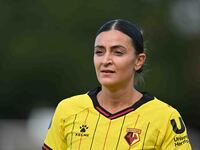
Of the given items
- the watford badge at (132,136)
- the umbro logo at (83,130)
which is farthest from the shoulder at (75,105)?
the watford badge at (132,136)

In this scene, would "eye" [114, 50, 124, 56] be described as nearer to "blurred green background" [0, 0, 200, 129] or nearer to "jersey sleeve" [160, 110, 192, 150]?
"jersey sleeve" [160, 110, 192, 150]

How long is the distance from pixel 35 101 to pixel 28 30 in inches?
A: 99.3

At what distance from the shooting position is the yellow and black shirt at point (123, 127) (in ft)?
18.0

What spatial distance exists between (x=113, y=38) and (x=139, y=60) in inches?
11.3

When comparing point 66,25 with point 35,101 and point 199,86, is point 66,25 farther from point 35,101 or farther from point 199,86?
point 199,86

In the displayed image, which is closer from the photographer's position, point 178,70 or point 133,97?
point 133,97

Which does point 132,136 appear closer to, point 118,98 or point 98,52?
point 118,98

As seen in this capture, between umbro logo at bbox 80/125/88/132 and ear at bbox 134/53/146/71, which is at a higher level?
ear at bbox 134/53/146/71

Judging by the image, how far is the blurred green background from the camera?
24.7 metres

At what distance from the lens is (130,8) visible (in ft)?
84.7

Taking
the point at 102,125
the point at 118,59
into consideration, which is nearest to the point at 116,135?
the point at 102,125

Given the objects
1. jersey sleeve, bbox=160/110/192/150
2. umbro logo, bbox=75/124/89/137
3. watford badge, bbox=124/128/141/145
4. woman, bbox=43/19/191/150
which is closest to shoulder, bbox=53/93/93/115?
woman, bbox=43/19/191/150

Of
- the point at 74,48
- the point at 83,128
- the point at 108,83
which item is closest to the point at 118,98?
the point at 108,83

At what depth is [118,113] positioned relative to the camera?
18.4 ft
